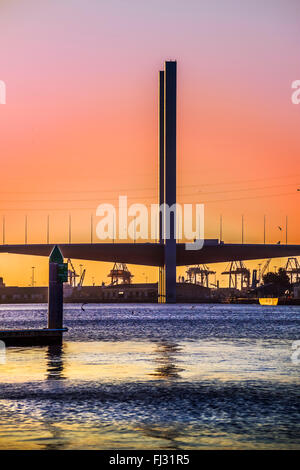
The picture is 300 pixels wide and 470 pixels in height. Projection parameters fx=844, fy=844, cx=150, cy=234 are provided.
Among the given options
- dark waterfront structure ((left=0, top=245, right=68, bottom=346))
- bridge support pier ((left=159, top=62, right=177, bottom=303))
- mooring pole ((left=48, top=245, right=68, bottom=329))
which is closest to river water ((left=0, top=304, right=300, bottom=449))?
dark waterfront structure ((left=0, top=245, right=68, bottom=346))

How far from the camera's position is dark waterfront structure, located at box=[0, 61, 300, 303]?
351 feet

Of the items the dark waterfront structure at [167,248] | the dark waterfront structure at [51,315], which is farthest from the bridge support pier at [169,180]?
the dark waterfront structure at [51,315]

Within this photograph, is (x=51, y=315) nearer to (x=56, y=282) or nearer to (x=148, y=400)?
(x=56, y=282)

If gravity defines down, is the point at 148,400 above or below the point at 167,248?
below

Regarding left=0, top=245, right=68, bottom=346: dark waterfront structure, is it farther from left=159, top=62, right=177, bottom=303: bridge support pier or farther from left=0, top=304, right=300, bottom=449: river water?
left=159, top=62, right=177, bottom=303: bridge support pier

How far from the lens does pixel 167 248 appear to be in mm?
106312

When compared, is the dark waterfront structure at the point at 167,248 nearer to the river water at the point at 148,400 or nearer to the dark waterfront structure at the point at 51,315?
the dark waterfront structure at the point at 51,315

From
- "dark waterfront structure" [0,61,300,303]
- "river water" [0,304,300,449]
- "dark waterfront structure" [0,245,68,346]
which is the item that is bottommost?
"river water" [0,304,300,449]

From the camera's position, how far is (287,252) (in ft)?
410

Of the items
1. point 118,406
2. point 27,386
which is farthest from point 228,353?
point 118,406

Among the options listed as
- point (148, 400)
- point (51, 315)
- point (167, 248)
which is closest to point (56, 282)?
point (51, 315)

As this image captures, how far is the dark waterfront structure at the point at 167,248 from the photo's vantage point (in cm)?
10688

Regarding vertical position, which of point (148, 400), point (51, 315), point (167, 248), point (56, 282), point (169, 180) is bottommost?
point (148, 400)

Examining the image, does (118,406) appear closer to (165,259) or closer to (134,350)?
(134,350)
